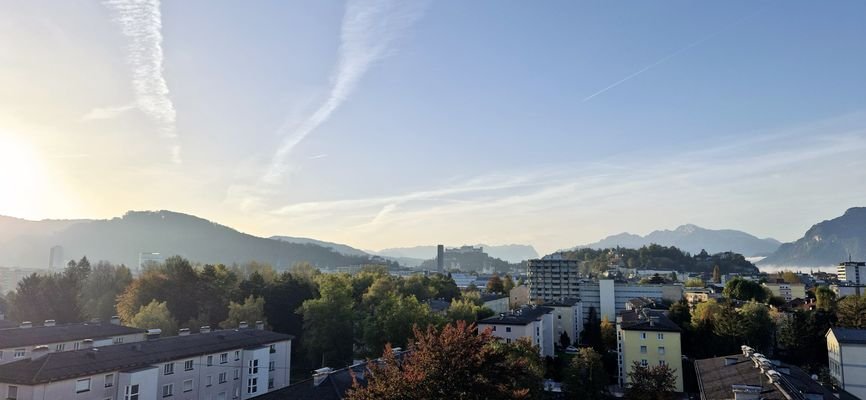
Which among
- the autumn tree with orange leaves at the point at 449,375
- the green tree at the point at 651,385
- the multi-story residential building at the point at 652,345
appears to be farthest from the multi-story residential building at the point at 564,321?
the autumn tree with orange leaves at the point at 449,375

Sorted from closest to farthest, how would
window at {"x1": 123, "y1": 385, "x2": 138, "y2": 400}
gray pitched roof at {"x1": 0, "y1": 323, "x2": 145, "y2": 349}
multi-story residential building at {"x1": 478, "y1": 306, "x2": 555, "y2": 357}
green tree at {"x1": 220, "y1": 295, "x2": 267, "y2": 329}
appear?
window at {"x1": 123, "y1": 385, "x2": 138, "y2": 400}
gray pitched roof at {"x1": 0, "y1": 323, "x2": 145, "y2": 349}
multi-story residential building at {"x1": 478, "y1": 306, "x2": 555, "y2": 357}
green tree at {"x1": 220, "y1": 295, "x2": 267, "y2": 329}

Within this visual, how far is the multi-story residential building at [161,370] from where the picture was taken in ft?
71.7

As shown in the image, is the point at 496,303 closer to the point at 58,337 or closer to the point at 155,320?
the point at 155,320

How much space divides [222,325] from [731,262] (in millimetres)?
194674

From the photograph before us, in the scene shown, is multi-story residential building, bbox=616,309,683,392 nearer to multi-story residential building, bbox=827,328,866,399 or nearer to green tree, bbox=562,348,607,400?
green tree, bbox=562,348,607,400

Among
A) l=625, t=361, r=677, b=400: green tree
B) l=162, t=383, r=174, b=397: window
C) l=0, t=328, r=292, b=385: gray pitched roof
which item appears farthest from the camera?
l=625, t=361, r=677, b=400: green tree

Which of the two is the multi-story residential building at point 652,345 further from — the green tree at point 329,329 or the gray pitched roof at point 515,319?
the green tree at point 329,329

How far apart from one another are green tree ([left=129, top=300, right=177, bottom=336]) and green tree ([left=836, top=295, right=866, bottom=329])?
65.1 meters

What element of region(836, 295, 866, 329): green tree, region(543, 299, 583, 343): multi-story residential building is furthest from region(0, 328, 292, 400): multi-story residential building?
region(836, 295, 866, 329): green tree

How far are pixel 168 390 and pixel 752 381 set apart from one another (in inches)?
1134

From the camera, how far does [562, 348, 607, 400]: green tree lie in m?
34.6

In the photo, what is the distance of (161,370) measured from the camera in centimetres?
2739

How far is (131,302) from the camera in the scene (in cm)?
5209

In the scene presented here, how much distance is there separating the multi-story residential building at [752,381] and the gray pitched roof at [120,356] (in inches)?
1060
